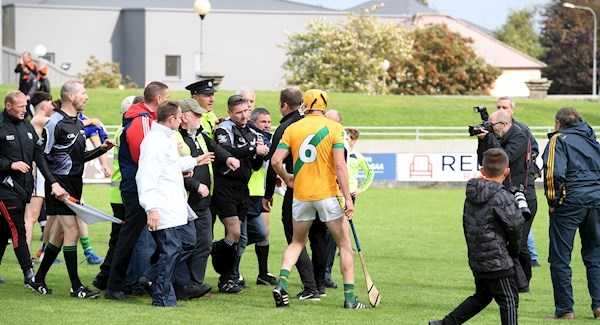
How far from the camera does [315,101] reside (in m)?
11.6

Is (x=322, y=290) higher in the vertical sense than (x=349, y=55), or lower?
lower

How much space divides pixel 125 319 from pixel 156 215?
100cm

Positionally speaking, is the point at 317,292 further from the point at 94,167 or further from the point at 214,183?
the point at 94,167

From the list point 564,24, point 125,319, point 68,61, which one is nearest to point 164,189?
point 125,319

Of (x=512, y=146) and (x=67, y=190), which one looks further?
(x=512, y=146)

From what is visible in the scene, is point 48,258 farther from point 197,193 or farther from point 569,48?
point 569,48

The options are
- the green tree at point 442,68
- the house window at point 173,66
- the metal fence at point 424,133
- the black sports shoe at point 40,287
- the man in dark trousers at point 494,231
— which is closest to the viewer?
the man in dark trousers at point 494,231

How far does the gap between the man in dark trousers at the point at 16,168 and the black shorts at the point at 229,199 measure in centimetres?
188

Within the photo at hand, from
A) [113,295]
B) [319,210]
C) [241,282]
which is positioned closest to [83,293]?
[113,295]

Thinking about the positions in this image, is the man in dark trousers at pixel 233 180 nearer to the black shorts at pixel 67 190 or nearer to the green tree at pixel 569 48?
the black shorts at pixel 67 190

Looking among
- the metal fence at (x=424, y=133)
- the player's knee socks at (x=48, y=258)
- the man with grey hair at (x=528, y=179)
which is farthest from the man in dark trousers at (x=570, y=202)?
the metal fence at (x=424, y=133)

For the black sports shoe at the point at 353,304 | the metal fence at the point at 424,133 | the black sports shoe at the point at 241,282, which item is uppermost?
the black sports shoe at the point at 353,304

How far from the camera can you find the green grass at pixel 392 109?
46938mm

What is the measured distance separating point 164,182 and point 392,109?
131 feet
